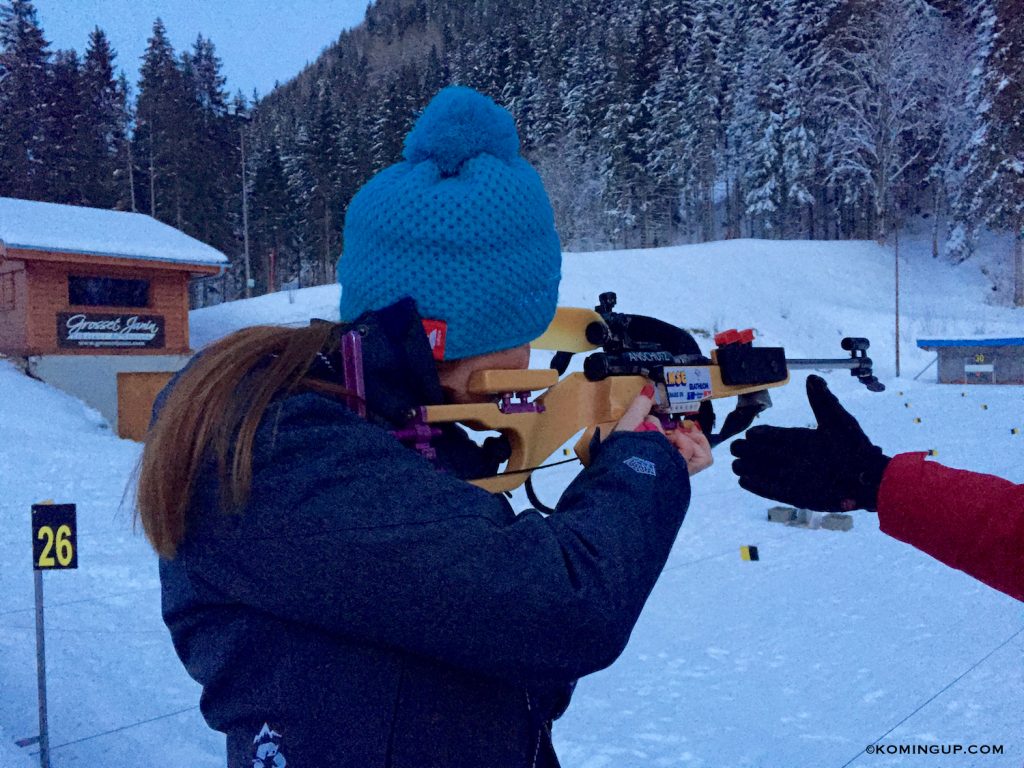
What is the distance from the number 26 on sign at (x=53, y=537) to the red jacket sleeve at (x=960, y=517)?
346 centimetres

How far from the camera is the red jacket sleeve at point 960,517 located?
1.39 m

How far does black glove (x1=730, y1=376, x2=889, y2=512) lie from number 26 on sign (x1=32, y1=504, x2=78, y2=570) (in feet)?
10.3

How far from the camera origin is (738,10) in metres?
42.7

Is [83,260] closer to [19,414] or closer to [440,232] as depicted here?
[19,414]

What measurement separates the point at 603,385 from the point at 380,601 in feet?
3.03

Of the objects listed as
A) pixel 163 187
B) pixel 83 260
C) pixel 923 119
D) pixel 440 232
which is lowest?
pixel 440 232

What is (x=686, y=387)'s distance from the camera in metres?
1.88

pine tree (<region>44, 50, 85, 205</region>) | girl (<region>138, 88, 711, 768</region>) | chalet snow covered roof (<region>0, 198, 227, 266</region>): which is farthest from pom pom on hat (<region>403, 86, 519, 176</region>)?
pine tree (<region>44, 50, 85, 205</region>)

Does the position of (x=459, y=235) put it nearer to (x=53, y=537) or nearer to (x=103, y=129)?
(x=53, y=537)

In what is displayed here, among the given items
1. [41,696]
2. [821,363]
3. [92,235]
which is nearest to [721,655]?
[821,363]

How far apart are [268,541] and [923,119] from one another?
38.8 m

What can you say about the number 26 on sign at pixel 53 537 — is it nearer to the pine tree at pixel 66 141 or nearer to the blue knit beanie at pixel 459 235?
the blue knit beanie at pixel 459 235

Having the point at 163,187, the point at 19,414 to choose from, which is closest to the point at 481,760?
the point at 19,414

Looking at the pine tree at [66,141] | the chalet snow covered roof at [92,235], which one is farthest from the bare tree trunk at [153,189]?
the chalet snow covered roof at [92,235]
